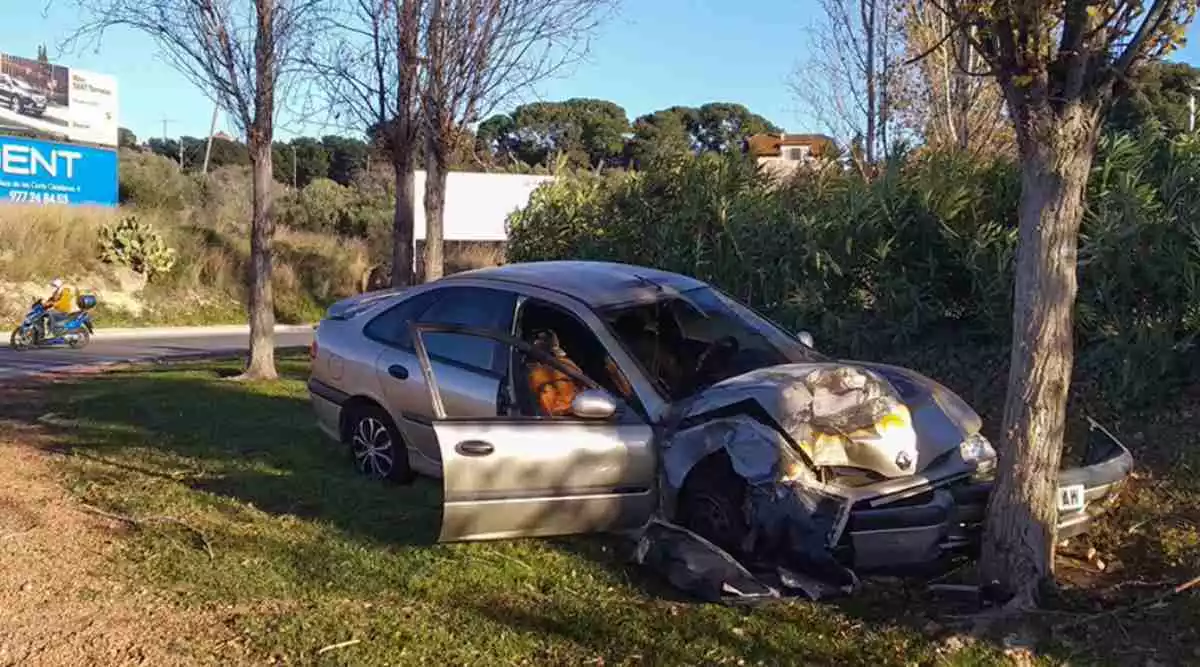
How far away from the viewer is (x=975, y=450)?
221 inches

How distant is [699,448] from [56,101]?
3657 cm

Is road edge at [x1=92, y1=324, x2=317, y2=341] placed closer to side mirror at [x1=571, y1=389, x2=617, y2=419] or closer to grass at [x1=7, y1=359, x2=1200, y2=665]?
grass at [x1=7, y1=359, x2=1200, y2=665]

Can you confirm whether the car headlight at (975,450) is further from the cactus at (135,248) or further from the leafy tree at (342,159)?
the leafy tree at (342,159)

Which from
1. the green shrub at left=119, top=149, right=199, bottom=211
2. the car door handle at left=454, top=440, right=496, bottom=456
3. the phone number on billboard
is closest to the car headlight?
the car door handle at left=454, top=440, right=496, bottom=456

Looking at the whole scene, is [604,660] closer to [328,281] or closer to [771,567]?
[771,567]

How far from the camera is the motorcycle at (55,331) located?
61.1 feet

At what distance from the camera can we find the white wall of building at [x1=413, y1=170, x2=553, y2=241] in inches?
969

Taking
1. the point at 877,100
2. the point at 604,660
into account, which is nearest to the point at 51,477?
the point at 604,660

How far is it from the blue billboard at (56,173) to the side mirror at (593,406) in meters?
28.6

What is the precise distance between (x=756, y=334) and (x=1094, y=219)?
282 cm

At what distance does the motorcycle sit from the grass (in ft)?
40.2

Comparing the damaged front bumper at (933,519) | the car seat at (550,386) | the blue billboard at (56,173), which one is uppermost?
the blue billboard at (56,173)

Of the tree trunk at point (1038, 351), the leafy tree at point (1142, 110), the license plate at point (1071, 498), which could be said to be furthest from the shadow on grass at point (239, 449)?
the leafy tree at point (1142, 110)

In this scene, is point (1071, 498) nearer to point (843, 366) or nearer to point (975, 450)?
point (975, 450)
